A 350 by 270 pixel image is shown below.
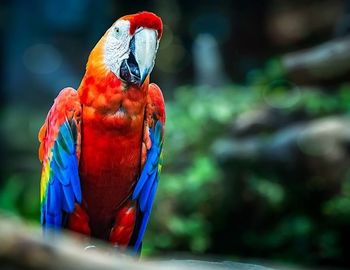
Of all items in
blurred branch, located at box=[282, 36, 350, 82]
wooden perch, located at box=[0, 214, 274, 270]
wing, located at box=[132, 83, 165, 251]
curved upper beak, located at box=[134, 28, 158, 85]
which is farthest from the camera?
blurred branch, located at box=[282, 36, 350, 82]

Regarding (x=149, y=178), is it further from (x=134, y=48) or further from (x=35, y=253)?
(x=35, y=253)

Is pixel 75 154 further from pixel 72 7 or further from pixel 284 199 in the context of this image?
pixel 72 7

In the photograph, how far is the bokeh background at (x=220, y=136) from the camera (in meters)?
3.42

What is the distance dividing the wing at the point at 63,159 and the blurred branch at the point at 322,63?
2.20 m

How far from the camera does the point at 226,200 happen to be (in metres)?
3.57

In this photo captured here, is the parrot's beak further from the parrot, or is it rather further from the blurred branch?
the blurred branch

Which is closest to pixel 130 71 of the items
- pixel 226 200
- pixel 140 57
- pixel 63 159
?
pixel 140 57

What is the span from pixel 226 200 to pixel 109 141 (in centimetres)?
203

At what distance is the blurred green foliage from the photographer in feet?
11.3

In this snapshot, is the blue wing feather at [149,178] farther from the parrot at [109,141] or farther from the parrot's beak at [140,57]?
the parrot's beak at [140,57]

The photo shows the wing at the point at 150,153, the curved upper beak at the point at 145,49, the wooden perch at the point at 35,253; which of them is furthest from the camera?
the wing at the point at 150,153

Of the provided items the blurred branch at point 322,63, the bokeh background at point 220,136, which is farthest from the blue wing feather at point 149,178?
the blurred branch at point 322,63

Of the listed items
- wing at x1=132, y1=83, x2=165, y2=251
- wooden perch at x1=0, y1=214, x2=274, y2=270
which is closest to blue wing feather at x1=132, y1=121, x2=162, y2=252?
wing at x1=132, y1=83, x2=165, y2=251

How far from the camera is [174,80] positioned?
4.62m
